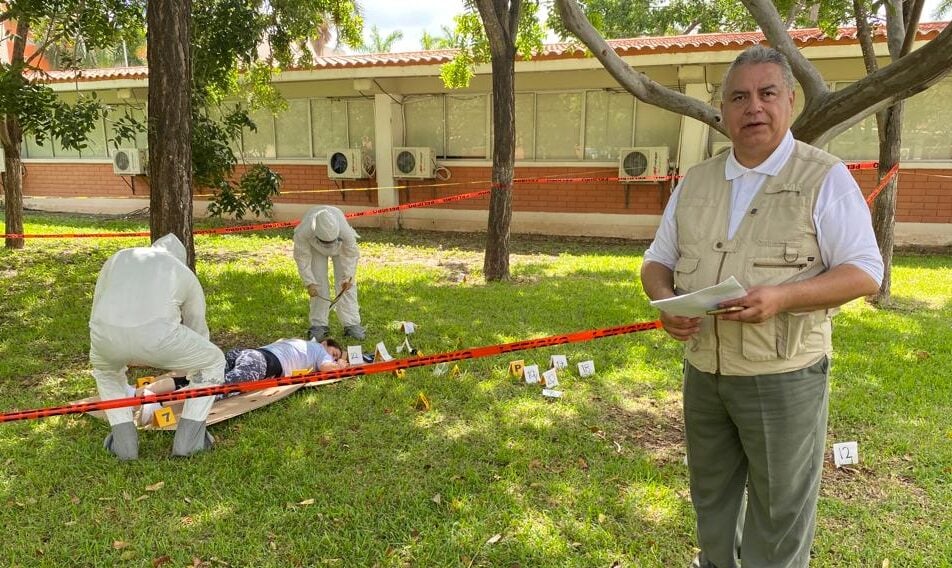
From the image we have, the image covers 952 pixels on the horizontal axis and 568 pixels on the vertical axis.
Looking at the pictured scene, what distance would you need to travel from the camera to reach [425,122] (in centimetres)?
1277

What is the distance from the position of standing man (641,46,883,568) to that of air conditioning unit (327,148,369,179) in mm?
11213

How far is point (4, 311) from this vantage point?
6430mm

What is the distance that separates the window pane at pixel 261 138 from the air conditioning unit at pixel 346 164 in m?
2.01

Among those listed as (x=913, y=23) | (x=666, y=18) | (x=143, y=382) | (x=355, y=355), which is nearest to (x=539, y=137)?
(x=913, y=23)

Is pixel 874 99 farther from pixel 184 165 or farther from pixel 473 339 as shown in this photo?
pixel 184 165

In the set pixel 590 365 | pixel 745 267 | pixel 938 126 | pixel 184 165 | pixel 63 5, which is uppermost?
pixel 63 5

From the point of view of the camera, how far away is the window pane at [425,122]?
1262 centimetres

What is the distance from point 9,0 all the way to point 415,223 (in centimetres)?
751

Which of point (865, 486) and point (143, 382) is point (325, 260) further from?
point (865, 486)

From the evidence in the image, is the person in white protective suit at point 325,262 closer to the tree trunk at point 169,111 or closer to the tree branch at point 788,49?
the tree trunk at point 169,111

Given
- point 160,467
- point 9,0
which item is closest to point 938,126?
point 160,467

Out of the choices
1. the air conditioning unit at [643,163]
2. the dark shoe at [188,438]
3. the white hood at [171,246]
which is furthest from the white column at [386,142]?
the dark shoe at [188,438]

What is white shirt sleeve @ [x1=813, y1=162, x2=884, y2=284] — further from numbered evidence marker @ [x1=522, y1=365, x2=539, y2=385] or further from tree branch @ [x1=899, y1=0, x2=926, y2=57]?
tree branch @ [x1=899, y1=0, x2=926, y2=57]

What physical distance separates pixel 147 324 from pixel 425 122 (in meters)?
10.3
